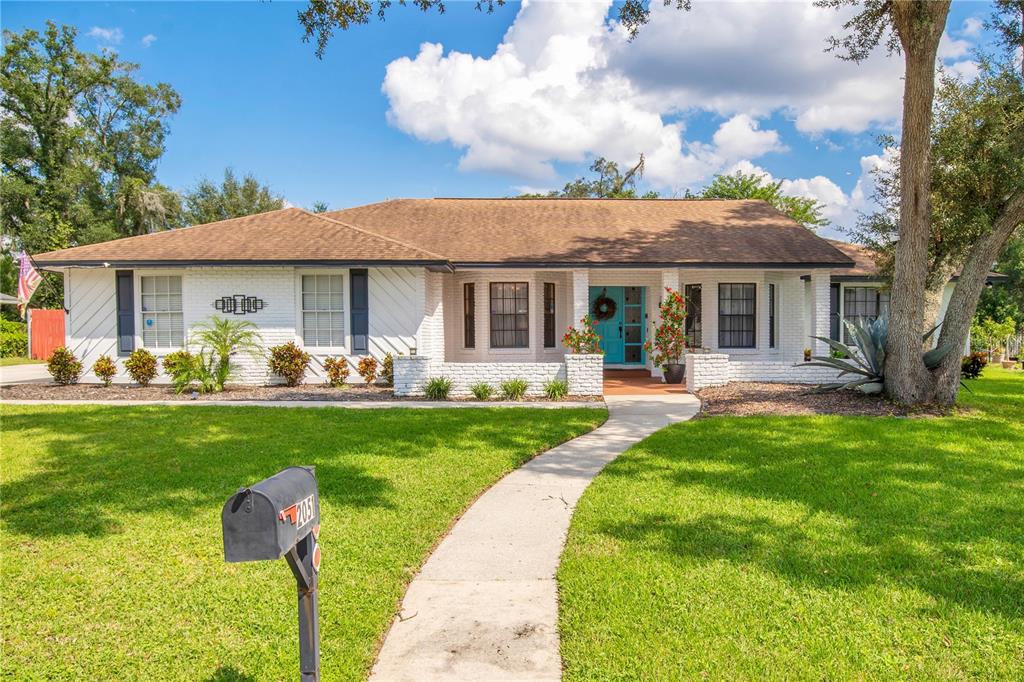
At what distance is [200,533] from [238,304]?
1039 cm

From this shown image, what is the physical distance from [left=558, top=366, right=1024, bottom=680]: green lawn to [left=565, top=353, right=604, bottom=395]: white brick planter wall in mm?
5209

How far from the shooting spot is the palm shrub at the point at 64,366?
564 inches

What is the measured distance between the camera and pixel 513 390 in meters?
12.7

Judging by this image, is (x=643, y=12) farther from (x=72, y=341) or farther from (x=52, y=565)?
(x=72, y=341)

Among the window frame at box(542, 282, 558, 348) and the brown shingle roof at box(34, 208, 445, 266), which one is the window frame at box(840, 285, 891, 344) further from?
Result: the brown shingle roof at box(34, 208, 445, 266)

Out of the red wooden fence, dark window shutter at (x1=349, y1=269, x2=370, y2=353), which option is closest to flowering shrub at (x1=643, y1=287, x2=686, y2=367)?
dark window shutter at (x1=349, y1=269, x2=370, y2=353)

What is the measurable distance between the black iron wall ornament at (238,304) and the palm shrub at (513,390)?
240 inches

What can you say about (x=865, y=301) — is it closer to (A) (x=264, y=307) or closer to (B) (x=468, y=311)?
(B) (x=468, y=311)

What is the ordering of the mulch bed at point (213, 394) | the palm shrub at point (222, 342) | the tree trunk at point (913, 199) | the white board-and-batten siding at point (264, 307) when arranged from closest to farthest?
the tree trunk at point (913, 199) < the mulch bed at point (213, 394) < the palm shrub at point (222, 342) < the white board-and-batten siding at point (264, 307)

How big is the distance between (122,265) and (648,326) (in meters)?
12.9

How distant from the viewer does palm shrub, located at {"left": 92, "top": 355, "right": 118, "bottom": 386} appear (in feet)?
46.5

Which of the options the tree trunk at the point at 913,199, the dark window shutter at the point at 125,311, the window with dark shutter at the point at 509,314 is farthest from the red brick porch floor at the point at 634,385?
the dark window shutter at the point at 125,311

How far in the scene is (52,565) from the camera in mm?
4492

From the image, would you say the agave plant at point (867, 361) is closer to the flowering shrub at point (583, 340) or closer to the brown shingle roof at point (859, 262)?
the flowering shrub at point (583, 340)
